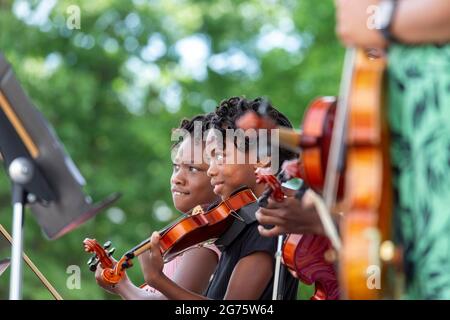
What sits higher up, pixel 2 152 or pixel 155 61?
pixel 2 152

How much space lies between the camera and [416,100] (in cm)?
303

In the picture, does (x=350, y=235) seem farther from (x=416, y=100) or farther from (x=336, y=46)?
(x=336, y=46)

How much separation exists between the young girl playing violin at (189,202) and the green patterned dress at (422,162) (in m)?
1.30

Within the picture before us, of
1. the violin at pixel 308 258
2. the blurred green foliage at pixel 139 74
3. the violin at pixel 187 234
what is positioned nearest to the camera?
the violin at pixel 308 258

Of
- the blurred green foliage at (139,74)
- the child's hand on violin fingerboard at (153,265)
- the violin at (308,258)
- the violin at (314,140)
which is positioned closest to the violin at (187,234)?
the child's hand on violin fingerboard at (153,265)

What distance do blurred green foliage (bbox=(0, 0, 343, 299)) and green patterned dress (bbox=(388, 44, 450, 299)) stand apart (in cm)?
966

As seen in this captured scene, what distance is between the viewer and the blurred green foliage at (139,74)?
43.3ft

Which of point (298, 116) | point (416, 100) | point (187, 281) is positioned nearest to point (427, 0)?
point (416, 100)

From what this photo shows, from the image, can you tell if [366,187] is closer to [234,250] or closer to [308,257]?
[308,257]

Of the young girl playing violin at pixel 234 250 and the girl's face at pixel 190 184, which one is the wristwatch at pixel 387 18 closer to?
the young girl playing violin at pixel 234 250

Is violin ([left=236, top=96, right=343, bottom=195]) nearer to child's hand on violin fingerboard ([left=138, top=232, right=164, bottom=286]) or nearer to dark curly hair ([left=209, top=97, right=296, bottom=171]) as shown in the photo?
child's hand on violin fingerboard ([left=138, top=232, right=164, bottom=286])

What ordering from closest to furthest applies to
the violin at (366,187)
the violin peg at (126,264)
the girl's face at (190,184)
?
1. the violin at (366,187)
2. the violin peg at (126,264)
3. the girl's face at (190,184)

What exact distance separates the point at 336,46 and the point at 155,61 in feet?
6.99
